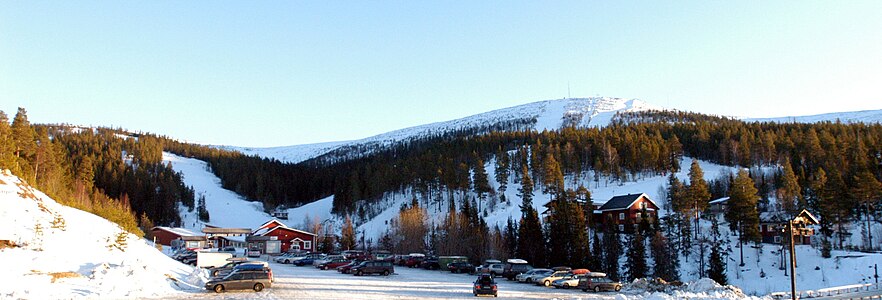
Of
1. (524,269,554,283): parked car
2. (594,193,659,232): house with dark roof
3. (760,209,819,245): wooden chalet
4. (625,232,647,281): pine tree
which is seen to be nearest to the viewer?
(524,269,554,283): parked car

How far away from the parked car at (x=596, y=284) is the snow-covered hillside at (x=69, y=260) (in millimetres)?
21707

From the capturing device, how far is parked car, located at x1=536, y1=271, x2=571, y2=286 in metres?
39.1

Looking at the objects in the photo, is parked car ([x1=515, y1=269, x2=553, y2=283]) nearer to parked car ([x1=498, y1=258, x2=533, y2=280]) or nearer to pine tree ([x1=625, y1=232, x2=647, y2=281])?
parked car ([x1=498, y1=258, x2=533, y2=280])

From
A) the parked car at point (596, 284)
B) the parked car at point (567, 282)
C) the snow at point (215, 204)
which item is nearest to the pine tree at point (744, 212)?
the parked car at point (567, 282)

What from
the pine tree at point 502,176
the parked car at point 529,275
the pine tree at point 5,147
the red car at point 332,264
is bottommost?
the red car at point 332,264

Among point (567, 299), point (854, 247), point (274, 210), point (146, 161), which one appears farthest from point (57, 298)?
point (146, 161)

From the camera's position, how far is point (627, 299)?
26672 mm

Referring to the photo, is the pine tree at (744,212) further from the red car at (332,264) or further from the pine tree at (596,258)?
the red car at (332,264)

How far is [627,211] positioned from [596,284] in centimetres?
4714

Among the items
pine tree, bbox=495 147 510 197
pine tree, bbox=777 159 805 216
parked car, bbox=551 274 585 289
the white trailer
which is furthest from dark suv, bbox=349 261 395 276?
pine tree, bbox=495 147 510 197

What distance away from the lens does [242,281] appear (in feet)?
98.5

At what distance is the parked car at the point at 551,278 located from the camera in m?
39.1

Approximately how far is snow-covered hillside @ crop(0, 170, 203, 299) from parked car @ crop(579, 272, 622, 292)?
21.7 meters

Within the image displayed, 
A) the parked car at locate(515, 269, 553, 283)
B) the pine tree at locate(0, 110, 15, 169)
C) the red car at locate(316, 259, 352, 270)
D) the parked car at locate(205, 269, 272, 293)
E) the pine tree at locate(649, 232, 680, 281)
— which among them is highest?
the pine tree at locate(0, 110, 15, 169)
